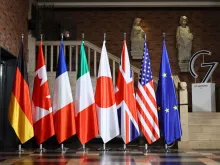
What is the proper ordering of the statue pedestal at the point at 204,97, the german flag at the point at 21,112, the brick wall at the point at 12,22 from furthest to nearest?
1. the statue pedestal at the point at 204,97
2. the brick wall at the point at 12,22
3. the german flag at the point at 21,112

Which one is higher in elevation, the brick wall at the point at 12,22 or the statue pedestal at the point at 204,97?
the brick wall at the point at 12,22

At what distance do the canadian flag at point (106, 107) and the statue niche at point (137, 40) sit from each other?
177 inches

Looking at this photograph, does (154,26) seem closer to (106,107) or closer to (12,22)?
(12,22)

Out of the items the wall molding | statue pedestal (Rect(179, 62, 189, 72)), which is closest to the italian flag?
the wall molding

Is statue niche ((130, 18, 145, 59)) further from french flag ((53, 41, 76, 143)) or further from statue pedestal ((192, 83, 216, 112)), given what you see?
french flag ((53, 41, 76, 143))

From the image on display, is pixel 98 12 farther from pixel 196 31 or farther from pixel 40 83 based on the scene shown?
pixel 40 83

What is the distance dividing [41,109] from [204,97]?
5001mm

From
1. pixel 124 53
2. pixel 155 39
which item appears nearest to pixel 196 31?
pixel 155 39

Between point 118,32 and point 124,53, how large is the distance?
15.6 ft

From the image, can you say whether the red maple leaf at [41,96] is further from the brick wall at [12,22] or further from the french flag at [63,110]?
the brick wall at [12,22]

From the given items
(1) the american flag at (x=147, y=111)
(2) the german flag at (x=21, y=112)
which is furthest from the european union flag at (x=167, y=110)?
(2) the german flag at (x=21, y=112)

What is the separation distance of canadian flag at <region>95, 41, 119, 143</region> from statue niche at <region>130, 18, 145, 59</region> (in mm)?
4493

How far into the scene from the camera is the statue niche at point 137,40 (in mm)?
12453

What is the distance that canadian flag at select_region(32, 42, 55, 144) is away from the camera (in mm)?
7836
